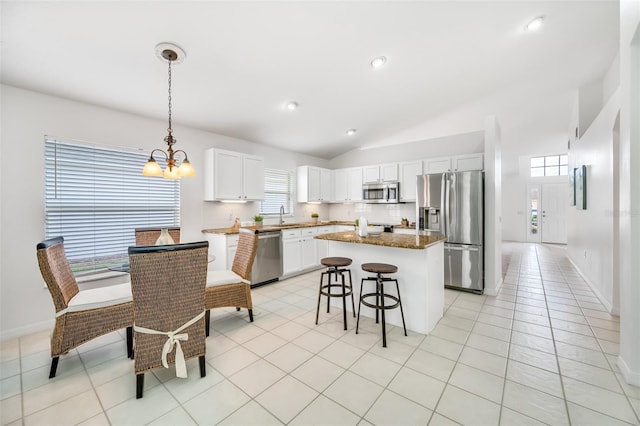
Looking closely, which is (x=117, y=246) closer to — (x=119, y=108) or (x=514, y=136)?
(x=119, y=108)

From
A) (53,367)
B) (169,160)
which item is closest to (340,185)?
(169,160)

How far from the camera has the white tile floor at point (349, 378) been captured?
5.32 ft

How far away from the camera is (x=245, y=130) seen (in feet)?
14.6

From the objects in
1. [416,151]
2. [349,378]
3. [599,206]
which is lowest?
[349,378]

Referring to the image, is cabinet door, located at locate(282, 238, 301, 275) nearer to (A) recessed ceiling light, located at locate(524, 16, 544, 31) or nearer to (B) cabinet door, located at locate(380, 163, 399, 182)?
(B) cabinet door, located at locate(380, 163, 399, 182)

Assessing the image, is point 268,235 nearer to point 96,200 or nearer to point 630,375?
point 96,200

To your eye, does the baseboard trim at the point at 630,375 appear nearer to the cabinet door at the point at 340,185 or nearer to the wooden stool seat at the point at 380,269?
the wooden stool seat at the point at 380,269

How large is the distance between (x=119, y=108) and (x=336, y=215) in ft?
15.5

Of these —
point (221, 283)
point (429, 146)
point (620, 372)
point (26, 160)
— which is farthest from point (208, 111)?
point (620, 372)

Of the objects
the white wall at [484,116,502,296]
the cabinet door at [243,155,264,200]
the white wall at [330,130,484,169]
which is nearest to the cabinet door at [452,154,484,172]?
the white wall at [330,130,484,169]

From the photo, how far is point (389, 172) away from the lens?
5.54 metres

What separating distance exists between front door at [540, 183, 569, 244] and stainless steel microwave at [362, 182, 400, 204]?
691 cm

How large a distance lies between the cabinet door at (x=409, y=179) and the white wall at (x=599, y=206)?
2468 mm

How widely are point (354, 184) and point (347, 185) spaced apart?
0.20 metres
